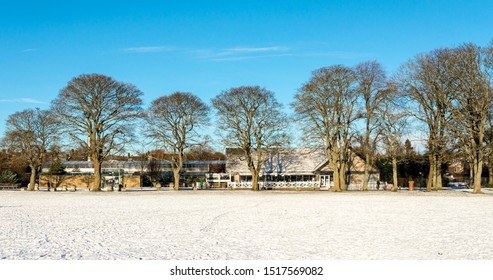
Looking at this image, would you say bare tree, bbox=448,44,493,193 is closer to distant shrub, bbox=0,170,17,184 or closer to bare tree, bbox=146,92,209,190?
bare tree, bbox=146,92,209,190

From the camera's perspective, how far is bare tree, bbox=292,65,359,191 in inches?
1893

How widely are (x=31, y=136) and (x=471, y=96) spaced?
4700cm

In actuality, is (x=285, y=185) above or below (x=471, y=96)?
below

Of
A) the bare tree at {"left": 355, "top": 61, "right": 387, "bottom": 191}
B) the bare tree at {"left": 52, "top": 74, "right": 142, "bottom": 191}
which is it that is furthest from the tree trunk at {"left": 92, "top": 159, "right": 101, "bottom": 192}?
the bare tree at {"left": 355, "top": 61, "right": 387, "bottom": 191}

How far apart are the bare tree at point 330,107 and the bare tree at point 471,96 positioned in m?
9.78

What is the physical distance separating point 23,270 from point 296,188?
171ft

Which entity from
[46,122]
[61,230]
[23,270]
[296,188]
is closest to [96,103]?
[46,122]

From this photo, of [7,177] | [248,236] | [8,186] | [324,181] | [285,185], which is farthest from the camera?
[7,177]

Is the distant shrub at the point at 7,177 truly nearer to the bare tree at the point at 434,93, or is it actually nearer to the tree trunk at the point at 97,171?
the tree trunk at the point at 97,171

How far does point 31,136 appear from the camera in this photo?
5788cm

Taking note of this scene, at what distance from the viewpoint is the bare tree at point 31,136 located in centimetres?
5750

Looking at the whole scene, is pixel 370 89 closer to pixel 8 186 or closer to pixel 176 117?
pixel 176 117

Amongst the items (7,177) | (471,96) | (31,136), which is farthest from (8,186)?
(471,96)

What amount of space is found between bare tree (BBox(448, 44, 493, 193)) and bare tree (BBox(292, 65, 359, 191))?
32.1 ft
